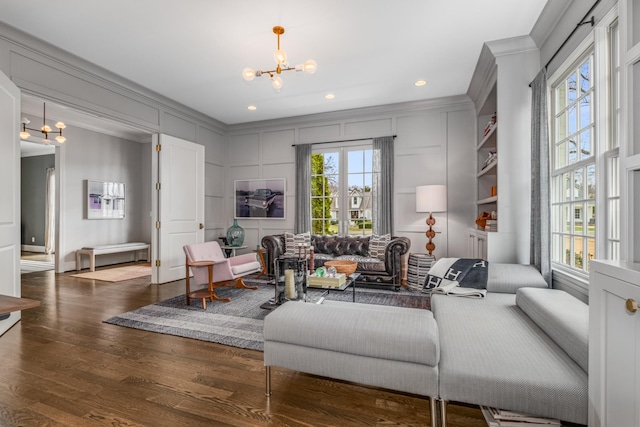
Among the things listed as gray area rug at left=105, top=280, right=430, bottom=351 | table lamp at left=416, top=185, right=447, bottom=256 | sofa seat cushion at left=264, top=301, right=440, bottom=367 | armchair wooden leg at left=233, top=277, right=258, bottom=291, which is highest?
table lamp at left=416, top=185, right=447, bottom=256

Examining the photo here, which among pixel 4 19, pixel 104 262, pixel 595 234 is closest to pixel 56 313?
pixel 4 19

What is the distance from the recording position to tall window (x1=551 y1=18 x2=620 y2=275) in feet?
7.04

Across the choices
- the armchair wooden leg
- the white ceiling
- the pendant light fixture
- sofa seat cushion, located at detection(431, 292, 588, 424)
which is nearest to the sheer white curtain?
the pendant light fixture

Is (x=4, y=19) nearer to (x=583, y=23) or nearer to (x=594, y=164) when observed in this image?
(x=583, y=23)

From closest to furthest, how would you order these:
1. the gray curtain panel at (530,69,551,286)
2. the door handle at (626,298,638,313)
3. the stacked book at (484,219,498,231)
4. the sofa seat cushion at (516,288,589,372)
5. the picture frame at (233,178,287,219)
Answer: the door handle at (626,298,638,313), the sofa seat cushion at (516,288,589,372), the gray curtain panel at (530,69,551,286), the stacked book at (484,219,498,231), the picture frame at (233,178,287,219)

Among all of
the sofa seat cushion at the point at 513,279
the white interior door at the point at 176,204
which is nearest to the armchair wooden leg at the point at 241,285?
the white interior door at the point at 176,204

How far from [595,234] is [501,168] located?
1366mm

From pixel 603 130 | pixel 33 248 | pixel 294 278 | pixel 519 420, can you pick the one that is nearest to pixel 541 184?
pixel 603 130

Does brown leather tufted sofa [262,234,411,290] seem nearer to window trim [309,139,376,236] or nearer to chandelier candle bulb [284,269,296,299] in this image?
window trim [309,139,376,236]

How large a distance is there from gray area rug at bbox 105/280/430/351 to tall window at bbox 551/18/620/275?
5.44 ft

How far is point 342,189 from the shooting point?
578 cm

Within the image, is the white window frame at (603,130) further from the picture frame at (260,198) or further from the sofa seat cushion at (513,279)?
the picture frame at (260,198)

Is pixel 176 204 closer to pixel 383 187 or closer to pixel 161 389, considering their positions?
pixel 383 187

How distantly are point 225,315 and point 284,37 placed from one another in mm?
3040
